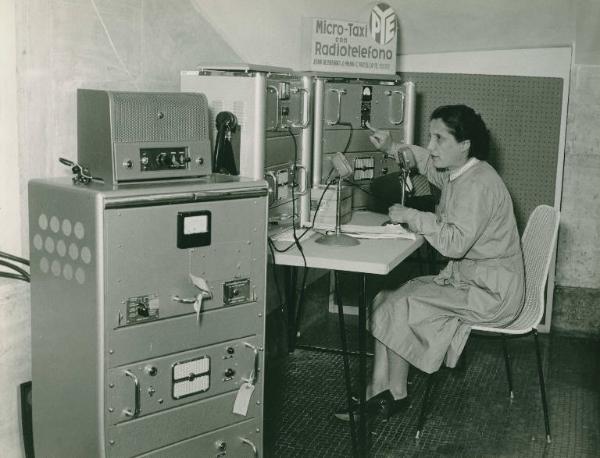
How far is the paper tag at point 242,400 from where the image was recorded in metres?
2.34

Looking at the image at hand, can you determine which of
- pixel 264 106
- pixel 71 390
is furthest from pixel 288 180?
pixel 71 390

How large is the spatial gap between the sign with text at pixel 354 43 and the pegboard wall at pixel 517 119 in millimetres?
629

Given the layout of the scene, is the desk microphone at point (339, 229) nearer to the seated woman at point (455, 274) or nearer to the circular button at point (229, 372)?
the seated woman at point (455, 274)

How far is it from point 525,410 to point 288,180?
1.45 m

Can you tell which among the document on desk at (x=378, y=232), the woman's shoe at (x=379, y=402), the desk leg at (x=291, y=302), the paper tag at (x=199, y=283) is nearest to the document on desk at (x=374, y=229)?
the document on desk at (x=378, y=232)

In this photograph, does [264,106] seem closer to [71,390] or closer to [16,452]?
[71,390]

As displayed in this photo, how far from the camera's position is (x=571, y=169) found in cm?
433

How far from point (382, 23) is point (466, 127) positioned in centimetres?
96

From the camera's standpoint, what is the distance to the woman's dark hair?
314 cm

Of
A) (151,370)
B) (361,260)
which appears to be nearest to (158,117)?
(151,370)

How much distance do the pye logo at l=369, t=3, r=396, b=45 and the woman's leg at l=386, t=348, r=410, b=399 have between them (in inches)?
60.8

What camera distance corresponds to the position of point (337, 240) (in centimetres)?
293

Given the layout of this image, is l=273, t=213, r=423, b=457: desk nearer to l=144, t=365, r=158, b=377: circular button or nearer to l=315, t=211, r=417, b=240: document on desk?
l=315, t=211, r=417, b=240: document on desk

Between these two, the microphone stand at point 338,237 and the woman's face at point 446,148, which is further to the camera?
the woman's face at point 446,148
